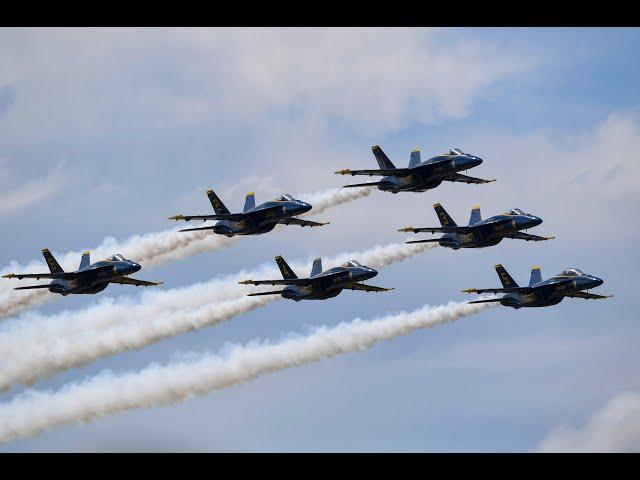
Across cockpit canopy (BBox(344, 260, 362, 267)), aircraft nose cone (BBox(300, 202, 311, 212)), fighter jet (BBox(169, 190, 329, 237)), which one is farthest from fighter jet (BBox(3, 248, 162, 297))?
cockpit canopy (BBox(344, 260, 362, 267))

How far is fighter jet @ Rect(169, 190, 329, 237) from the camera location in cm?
13275

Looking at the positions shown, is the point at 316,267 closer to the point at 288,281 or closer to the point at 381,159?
the point at 288,281

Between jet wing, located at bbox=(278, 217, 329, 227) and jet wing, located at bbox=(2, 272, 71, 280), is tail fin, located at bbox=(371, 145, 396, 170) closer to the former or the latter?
jet wing, located at bbox=(278, 217, 329, 227)

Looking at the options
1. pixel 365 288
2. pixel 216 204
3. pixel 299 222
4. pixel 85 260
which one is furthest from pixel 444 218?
pixel 85 260

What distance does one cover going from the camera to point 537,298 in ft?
444

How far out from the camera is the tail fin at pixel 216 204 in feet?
452

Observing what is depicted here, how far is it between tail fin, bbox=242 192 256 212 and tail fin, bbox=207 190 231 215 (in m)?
1.64

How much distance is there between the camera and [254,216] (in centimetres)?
13438

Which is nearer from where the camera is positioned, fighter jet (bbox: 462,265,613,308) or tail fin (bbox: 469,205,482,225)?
fighter jet (bbox: 462,265,613,308)

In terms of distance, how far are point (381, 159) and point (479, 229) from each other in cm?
1001
